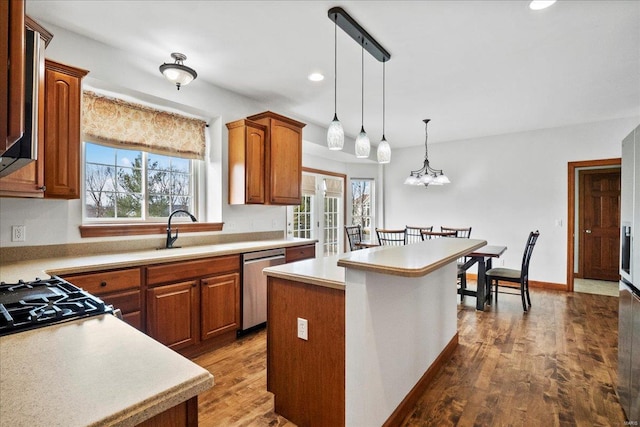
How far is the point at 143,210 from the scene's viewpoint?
10.1ft

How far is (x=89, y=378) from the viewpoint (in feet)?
2.32

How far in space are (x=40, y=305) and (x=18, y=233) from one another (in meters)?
1.52

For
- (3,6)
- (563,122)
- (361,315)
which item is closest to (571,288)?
(563,122)

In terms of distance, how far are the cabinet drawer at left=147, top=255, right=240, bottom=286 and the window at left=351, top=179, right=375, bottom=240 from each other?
4.06 m

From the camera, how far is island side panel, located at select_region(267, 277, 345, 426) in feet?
5.25

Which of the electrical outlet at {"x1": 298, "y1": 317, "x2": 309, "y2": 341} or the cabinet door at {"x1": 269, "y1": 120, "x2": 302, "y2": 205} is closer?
the electrical outlet at {"x1": 298, "y1": 317, "x2": 309, "y2": 341}

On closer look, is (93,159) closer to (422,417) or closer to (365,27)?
(365,27)

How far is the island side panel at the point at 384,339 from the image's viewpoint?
1.56m

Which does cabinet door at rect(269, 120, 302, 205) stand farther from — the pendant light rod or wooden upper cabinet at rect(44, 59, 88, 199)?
wooden upper cabinet at rect(44, 59, 88, 199)

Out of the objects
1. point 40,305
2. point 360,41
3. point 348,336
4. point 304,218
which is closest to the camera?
point 40,305

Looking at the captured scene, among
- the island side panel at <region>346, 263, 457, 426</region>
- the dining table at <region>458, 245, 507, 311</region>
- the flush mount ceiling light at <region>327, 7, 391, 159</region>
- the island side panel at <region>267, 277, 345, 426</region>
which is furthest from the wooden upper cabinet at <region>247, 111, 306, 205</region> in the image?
the dining table at <region>458, 245, 507, 311</region>

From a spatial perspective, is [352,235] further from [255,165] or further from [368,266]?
[368,266]

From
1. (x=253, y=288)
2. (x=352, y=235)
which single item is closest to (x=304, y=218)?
(x=352, y=235)

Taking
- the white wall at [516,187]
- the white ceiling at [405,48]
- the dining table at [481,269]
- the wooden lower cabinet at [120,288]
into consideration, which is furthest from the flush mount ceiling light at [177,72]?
the white wall at [516,187]
